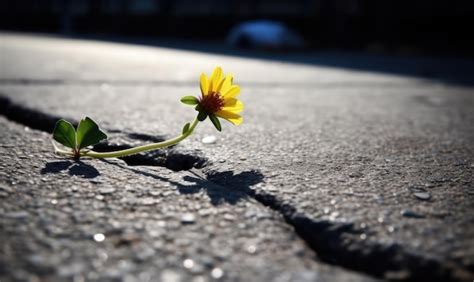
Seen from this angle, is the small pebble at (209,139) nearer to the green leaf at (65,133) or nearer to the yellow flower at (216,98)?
the yellow flower at (216,98)

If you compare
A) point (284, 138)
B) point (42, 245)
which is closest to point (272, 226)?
point (42, 245)

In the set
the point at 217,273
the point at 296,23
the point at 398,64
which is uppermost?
the point at 296,23

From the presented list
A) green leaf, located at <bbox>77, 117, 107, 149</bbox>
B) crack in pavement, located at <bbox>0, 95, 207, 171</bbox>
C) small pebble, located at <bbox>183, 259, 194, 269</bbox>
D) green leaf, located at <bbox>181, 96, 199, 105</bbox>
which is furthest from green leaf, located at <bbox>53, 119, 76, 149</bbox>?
small pebble, located at <bbox>183, 259, 194, 269</bbox>

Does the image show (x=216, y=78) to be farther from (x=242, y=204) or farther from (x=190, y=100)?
(x=242, y=204)

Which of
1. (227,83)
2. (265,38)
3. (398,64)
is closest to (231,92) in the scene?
(227,83)

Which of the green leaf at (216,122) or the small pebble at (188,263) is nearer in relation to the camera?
the small pebble at (188,263)

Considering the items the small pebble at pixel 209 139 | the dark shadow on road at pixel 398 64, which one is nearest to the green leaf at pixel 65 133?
the small pebble at pixel 209 139
